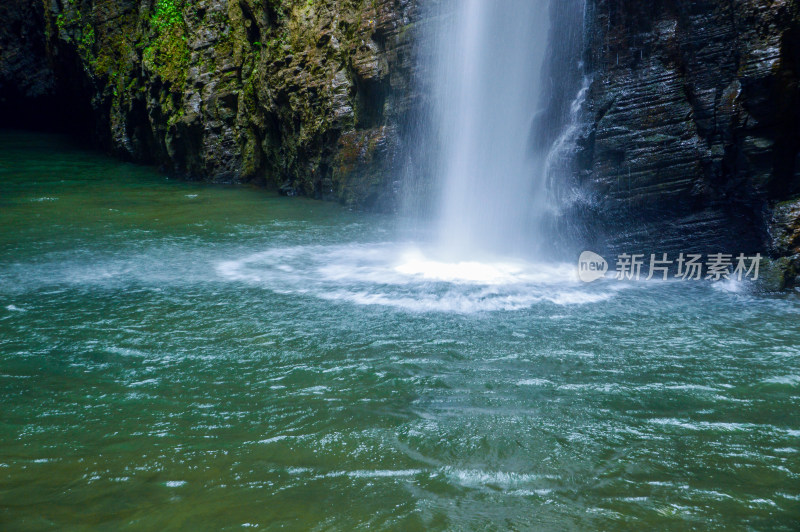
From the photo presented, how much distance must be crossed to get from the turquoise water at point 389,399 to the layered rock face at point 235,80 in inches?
222

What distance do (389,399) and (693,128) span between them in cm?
637

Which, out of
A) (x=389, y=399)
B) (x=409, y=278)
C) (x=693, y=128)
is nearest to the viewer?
(x=389, y=399)

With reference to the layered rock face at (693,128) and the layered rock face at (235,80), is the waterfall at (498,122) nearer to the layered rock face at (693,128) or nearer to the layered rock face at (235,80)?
the layered rock face at (693,128)

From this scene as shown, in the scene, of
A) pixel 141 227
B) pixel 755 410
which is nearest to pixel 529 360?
pixel 755 410

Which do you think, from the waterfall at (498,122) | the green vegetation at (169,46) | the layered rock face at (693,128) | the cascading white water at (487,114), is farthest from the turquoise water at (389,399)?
the green vegetation at (169,46)

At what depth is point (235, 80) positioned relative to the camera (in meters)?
18.4

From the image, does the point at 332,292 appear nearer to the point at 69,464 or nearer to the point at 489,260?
the point at 489,260

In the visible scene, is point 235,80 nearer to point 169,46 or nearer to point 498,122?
point 169,46

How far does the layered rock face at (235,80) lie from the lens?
547 inches

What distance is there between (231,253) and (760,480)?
8.65 metres

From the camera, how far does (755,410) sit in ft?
15.1

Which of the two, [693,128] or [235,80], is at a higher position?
[235,80]

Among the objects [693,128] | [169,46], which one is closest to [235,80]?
Result: [169,46]

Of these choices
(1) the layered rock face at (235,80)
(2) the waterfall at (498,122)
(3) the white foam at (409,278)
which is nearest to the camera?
(3) the white foam at (409,278)
